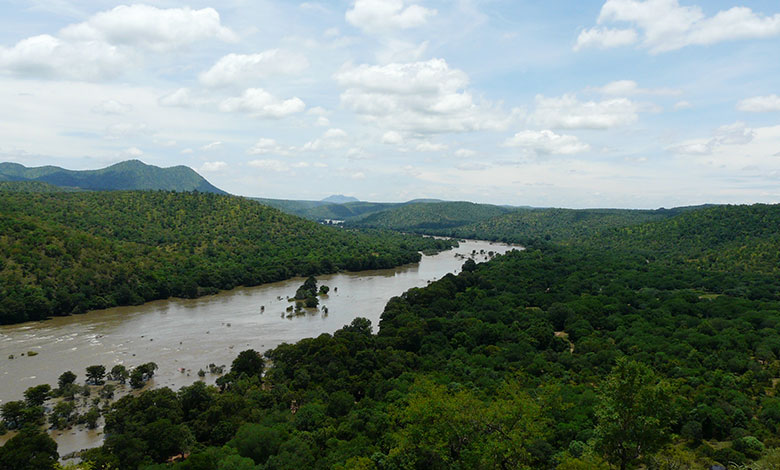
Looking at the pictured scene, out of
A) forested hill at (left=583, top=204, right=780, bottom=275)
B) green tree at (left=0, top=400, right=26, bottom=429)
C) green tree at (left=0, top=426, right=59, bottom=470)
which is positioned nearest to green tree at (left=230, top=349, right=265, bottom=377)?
green tree at (left=0, top=400, right=26, bottom=429)

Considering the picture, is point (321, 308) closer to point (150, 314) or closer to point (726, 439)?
point (150, 314)

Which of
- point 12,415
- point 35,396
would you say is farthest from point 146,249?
point 12,415

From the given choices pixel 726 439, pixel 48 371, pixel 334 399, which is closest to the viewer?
pixel 726 439

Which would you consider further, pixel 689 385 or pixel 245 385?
pixel 245 385

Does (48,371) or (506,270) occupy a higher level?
(506,270)

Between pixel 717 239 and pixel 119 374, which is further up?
pixel 717 239

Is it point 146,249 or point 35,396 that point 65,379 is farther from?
point 146,249

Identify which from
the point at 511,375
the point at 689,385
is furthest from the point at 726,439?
the point at 511,375

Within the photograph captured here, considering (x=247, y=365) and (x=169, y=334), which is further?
(x=169, y=334)
